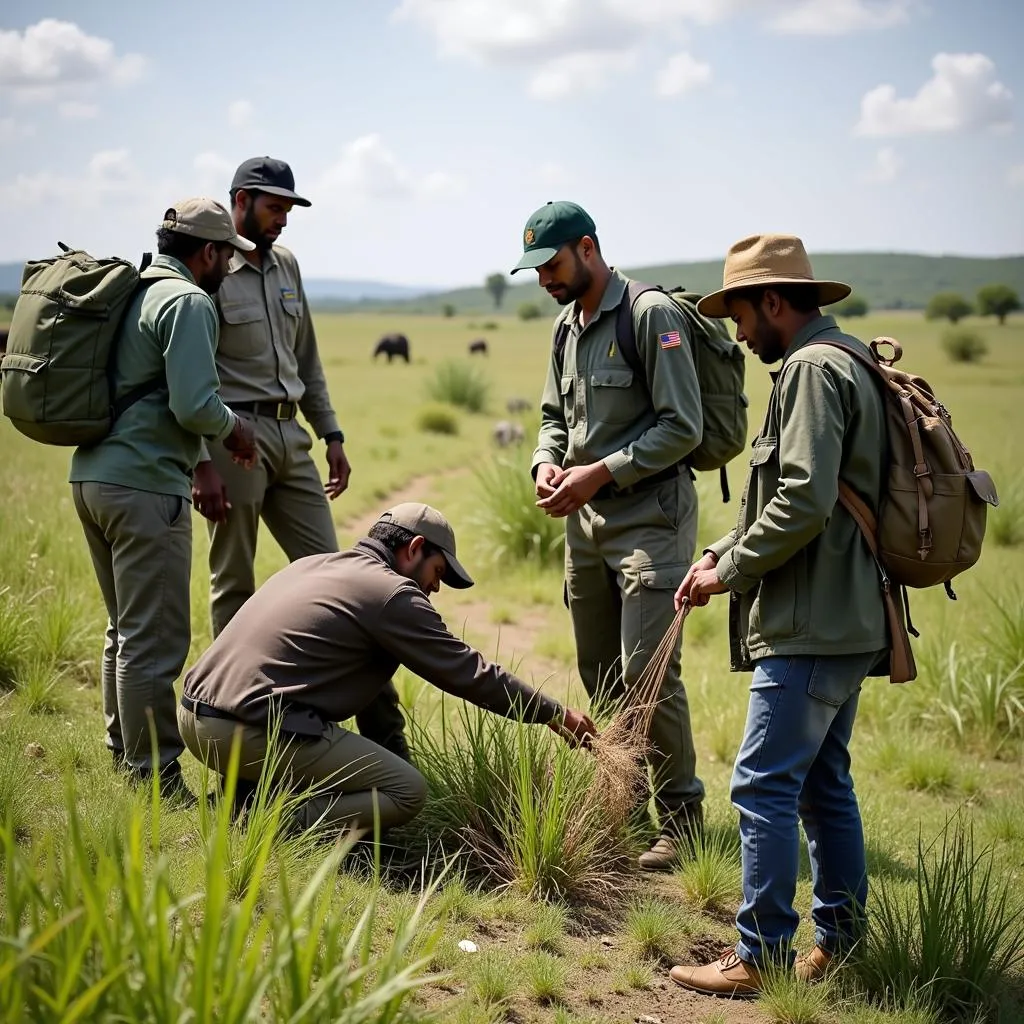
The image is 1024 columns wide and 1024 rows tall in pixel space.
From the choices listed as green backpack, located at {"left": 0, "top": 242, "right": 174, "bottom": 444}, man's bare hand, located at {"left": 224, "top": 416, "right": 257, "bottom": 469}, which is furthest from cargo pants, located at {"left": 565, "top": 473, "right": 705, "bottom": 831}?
green backpack, located at {"left": 0, "top": 242, "right": 174, "bottom": 444}

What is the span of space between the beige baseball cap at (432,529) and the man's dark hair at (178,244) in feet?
4.31

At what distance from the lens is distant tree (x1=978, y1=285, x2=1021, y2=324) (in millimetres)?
86250

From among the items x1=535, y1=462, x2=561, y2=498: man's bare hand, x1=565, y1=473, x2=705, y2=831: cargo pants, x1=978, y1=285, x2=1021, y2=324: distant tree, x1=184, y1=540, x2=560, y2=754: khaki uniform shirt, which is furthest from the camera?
x1=978, y1=285, x2=1021, y2=324: distant tree

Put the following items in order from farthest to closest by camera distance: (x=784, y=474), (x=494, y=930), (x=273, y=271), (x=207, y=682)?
(x=273, y=271), (x=207, y=682), (x=494, y=930), (x=784, y=474)

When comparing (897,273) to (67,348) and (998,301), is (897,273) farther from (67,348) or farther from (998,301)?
(67,348)

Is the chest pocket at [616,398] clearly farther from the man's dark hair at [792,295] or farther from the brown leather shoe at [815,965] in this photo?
the brown leather shoe at [815,965]

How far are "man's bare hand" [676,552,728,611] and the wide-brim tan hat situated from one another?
2.65 feet

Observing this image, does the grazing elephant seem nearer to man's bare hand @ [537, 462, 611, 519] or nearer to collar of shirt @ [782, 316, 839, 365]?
man's bare hand @ [537, 462, 611, 519]

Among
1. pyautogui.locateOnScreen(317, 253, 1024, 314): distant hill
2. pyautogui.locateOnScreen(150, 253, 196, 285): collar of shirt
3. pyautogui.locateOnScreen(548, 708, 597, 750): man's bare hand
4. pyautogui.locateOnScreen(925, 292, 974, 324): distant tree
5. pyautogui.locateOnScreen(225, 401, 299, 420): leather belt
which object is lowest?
pyautogui.locateOnScreen(548, 708, 597, 750): man's bare hand

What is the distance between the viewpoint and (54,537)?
7.61 metres

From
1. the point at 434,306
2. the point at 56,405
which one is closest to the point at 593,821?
the point at 56,405

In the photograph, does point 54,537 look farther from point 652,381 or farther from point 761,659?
point 761,659

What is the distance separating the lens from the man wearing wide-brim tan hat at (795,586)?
116 inches

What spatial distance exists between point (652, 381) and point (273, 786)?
78.9 inches
